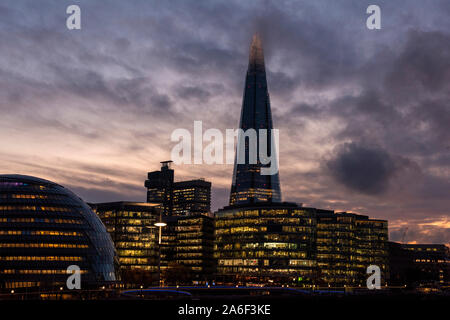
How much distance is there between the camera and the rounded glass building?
469 feet

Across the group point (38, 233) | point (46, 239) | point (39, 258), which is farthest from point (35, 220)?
point (39, 258)

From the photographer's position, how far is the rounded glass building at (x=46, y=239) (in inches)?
5630

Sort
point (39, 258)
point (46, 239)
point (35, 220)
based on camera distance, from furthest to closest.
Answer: point (35, 220) < point (46, 239) < point (39, 258)

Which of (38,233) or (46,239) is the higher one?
(38,233)

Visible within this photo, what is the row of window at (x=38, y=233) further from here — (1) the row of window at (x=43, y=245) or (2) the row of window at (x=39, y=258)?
(2) the row of window at (x=39, y=258)

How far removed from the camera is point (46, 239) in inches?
5886

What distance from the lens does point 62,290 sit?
138 metres

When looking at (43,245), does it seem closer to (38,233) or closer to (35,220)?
(38,233)

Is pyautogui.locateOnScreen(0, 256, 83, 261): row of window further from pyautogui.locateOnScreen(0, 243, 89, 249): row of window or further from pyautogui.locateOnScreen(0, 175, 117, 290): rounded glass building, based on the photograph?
pyautogui.locateOnScreen(0, 243, 89, 249): row of window

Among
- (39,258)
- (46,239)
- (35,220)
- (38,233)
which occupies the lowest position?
(39,258)
